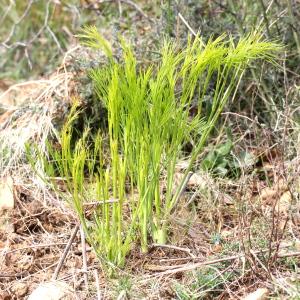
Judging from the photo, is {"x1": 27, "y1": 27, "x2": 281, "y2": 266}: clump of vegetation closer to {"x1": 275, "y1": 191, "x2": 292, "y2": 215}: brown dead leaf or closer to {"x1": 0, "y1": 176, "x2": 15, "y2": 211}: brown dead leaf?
{"x1": 275, "y1": 191, "x2": 292, "y2": 215}: brown dead leaf

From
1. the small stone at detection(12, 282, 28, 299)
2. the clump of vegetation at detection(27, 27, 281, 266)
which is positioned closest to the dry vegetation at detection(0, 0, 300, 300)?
the small stone at detection(12, 282, 28, 299)

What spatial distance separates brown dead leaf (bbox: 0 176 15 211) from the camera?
282cm

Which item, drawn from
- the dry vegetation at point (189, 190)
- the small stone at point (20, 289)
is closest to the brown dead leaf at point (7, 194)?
the dry vegetation at point (189, 190)

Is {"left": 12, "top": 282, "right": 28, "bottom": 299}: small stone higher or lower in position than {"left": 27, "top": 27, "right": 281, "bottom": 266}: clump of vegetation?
lower

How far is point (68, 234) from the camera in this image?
264 cm

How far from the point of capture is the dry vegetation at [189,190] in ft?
7.32

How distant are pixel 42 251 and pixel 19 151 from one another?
0.58 m

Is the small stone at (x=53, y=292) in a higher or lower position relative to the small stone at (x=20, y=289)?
higher

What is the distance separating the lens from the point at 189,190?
2.84 m

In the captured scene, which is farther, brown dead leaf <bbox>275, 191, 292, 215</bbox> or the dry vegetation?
brown dead leaf <bbox>275, 191, 292, 215</bbox>

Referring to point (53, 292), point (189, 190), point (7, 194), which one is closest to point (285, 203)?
point (189, 190)

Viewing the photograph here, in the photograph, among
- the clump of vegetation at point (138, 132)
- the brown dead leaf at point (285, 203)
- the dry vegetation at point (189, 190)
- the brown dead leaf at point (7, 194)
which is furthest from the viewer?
the brown dead leaf at point (7, 194)

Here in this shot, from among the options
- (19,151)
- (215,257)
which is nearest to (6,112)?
(19,151)

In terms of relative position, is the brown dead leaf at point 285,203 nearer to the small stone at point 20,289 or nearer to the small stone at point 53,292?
the small stone at point 53,292
